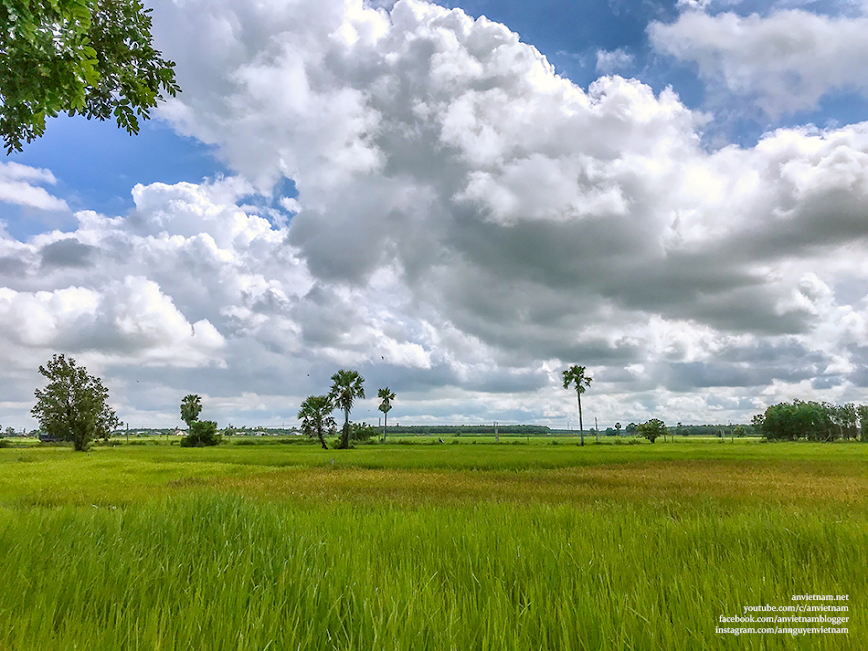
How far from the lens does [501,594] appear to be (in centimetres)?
322

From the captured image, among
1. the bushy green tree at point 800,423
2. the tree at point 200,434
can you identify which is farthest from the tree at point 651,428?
the tree at point 200,434

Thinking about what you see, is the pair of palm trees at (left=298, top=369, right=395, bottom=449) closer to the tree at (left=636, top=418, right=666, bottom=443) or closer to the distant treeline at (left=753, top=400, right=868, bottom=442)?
the tree at (left=636, top=418, right=666, bottom=443)

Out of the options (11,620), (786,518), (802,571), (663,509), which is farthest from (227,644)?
(663,509)

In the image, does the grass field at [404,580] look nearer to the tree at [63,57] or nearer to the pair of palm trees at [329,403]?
the tree at [63,57]

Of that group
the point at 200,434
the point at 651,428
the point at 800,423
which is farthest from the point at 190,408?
the point at 800,423

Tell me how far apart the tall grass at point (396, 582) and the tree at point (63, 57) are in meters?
4.04

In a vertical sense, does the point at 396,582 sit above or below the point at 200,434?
above

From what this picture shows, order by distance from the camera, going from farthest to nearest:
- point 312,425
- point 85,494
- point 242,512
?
point 312,425, point 85,494, point 242,512

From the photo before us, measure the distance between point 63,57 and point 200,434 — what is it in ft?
308

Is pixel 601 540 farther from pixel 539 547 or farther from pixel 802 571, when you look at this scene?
pixel 802 571

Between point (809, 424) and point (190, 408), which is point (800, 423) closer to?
point (809, 424)

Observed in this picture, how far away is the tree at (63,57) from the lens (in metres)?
3.53

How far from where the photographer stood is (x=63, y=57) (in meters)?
3.87

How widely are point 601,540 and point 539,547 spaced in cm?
117
